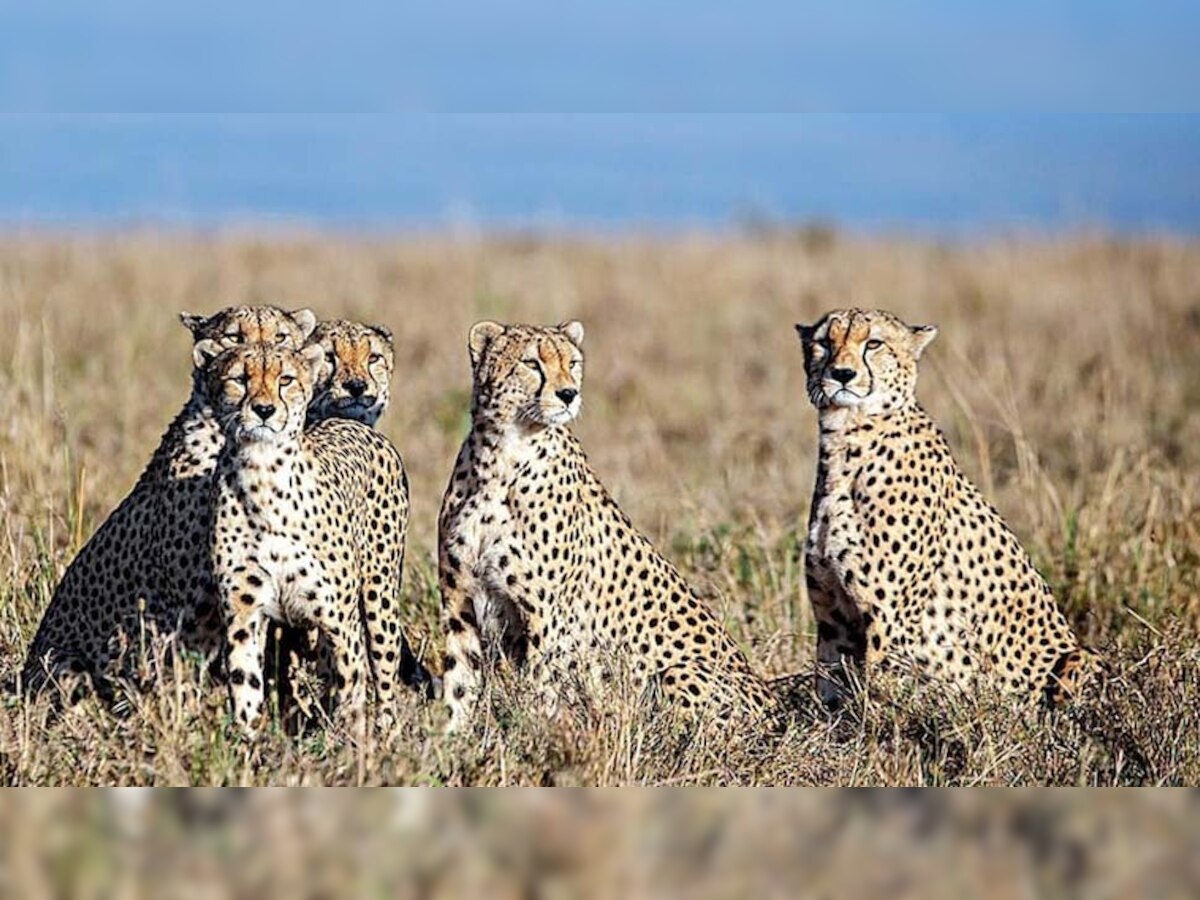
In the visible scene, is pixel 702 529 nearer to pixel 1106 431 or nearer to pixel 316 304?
pixel 1106 431

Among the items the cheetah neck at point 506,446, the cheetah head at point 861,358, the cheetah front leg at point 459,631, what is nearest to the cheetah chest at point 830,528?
the cheetah head at point 861,358

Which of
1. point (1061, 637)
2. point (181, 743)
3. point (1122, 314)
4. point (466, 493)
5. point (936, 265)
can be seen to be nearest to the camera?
point (181, 743)

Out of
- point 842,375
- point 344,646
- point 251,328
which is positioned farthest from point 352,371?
point 842,375

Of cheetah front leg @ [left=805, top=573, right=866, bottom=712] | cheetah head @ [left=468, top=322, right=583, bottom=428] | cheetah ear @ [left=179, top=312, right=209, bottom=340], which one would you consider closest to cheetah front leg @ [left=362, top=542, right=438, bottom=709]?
cheetah head @ [left=468, top=322, right=583, bottom=428]

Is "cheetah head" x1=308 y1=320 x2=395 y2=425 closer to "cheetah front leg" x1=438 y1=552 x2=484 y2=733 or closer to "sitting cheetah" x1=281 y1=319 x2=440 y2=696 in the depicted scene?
"sitting cheetah" x1=281 y1=319 x2=440 y2=696

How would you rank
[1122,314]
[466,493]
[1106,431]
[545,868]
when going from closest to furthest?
[545,868]
[466,493]
[1106,431]
[1122,314]

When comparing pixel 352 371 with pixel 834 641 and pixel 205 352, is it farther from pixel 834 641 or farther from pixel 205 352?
pixel 834 641

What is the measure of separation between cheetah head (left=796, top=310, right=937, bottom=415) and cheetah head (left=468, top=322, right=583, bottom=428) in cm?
48

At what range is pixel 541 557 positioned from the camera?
12.4 ft

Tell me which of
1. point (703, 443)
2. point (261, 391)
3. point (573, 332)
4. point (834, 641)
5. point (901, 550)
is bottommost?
point (834, 641)

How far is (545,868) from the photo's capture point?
9.02 feet

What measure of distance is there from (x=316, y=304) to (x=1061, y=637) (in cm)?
608

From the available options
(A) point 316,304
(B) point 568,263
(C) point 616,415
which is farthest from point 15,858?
(B) point 568,263

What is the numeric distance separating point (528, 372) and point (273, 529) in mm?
535
